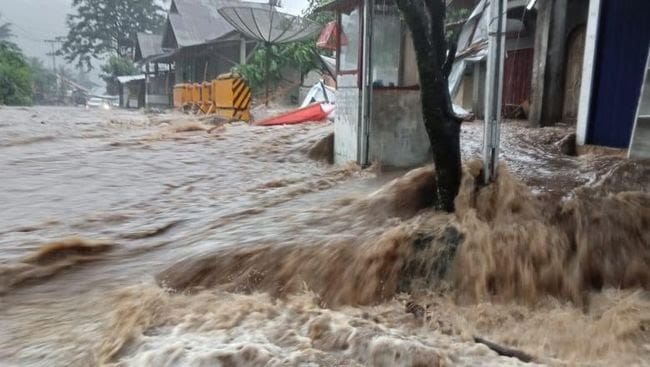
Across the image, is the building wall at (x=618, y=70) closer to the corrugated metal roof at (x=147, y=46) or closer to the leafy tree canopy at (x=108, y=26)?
the corrugated metal roof at (x=147, y=46)

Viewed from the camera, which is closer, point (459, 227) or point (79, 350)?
point (79, 350)

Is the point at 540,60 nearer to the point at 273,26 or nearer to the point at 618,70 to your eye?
the point at 618,70

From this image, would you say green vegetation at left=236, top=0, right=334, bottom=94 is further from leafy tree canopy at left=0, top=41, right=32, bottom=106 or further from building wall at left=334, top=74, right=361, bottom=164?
leafy tree canopy at left=0, top=41, right=32, bottom=106

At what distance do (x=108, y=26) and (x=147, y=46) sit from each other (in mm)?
14313

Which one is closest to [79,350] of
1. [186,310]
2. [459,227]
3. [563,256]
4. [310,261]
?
[186,310]

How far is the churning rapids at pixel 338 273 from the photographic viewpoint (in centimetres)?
348

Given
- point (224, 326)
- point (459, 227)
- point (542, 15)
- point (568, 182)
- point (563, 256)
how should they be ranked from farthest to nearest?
point (542, 15)
point (568, 182)
point (459, 227)
point (563, 256)
point (224, 326)

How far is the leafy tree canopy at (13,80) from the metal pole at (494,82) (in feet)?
116

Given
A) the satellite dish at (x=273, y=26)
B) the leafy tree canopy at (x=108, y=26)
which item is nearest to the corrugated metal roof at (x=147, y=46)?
the leafy tree canopy at (x=108, y=26)

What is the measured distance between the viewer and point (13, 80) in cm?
3359

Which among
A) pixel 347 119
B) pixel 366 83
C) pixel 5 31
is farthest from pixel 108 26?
pixel 366 83

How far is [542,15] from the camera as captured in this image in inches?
456

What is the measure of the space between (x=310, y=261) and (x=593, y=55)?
5.89 meters

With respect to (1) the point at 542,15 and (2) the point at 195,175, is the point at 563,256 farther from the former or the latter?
(1) the point at 542,15
